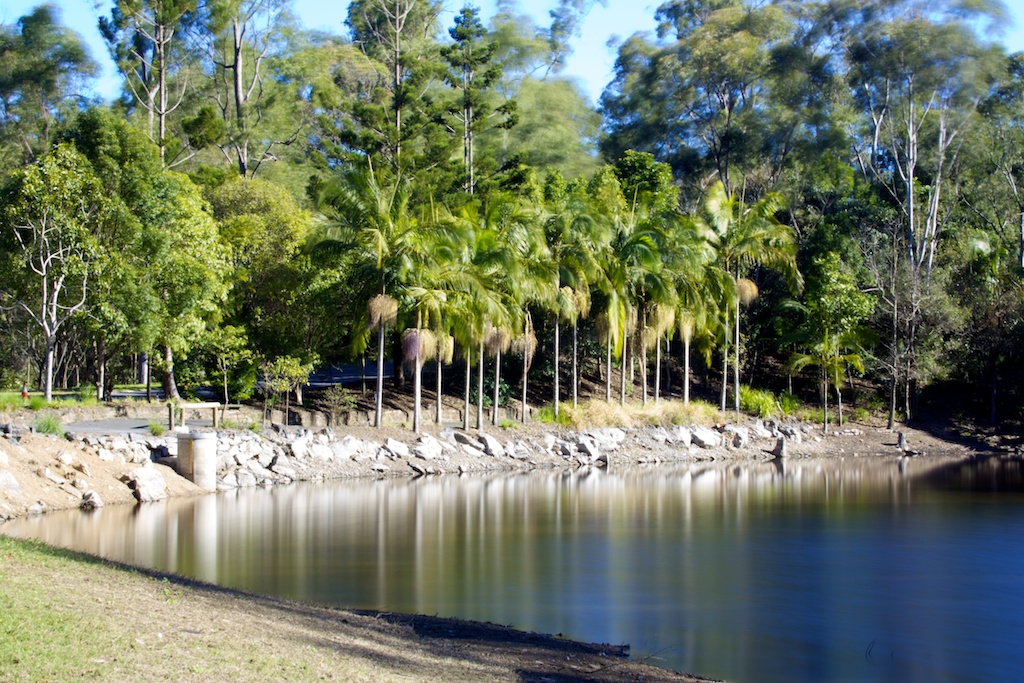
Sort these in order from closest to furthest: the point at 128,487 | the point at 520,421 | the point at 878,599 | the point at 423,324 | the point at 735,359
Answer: the point at 878,599, the point at 128,487, the point at 423,324, the point at 520,421, the point at 735,359

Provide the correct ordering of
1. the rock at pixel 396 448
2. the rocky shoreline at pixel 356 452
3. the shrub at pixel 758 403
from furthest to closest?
the shrub at pixel 758 403 < the rock at pixel 396 448 < the rocky shoreline at pixel 356 452

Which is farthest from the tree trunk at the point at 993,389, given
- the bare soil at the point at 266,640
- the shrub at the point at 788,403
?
the bare soil at the point at 266,640

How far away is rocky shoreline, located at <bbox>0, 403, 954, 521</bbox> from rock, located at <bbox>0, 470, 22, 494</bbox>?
2cm

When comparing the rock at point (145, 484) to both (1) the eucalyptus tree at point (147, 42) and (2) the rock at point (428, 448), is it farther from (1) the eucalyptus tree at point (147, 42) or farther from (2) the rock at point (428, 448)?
(1) the eucalyptus tree at point (147, 42)

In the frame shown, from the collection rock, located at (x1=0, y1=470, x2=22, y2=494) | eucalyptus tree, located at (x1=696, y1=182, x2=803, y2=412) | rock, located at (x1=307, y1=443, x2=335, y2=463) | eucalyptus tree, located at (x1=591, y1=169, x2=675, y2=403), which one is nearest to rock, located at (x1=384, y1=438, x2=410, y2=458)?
rock, located at (x1=307, y1=443, x2=335, y2=463)

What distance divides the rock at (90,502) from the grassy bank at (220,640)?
7.28m

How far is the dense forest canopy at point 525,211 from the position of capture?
1089 inches

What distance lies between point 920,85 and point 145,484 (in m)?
33.2

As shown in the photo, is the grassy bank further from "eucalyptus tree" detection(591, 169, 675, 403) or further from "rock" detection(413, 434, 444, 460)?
"eucalyptus tree" detection(591, 169, 675, 403)

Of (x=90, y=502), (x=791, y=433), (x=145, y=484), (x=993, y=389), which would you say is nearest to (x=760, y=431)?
(x=791, y=433)

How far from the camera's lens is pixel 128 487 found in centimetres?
2000

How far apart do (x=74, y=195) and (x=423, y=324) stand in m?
8.93

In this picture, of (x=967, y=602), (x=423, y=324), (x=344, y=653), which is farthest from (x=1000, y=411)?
(x=344, y=653)

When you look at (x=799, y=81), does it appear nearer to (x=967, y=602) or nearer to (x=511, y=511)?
(x=511, y=511)
